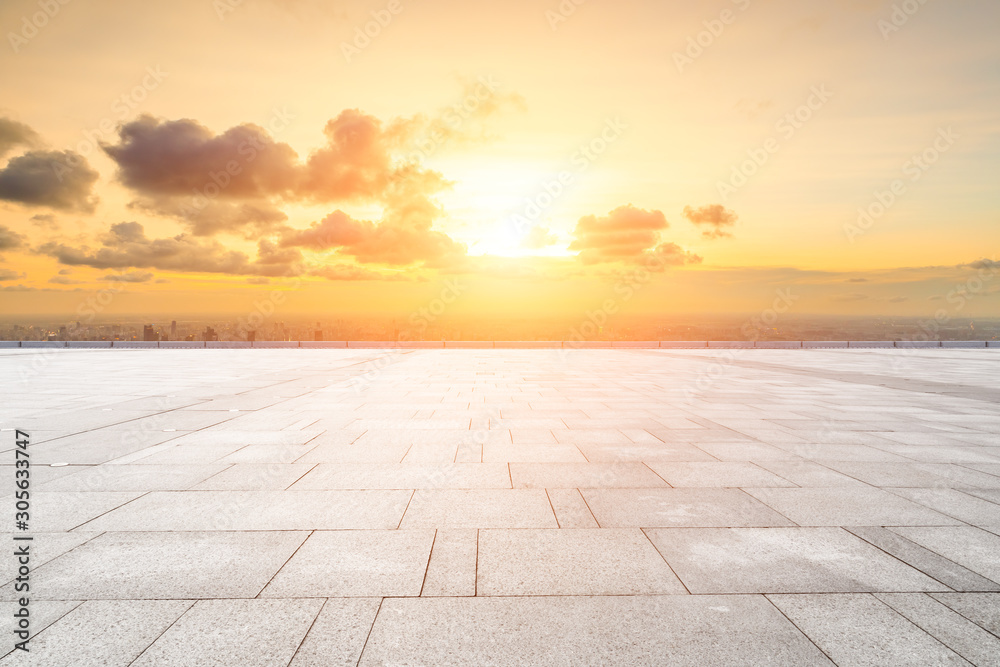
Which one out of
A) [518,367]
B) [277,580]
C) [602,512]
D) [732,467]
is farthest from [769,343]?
[277,580]

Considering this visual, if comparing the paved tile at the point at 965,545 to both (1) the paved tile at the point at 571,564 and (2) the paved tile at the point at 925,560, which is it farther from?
(1) the paved tile at the point at 571,564

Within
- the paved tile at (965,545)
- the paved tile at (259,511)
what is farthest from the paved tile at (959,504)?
the paved tile at (259,511)

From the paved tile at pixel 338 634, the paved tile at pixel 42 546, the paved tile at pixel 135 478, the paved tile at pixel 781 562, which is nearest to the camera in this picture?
the paved tile at pixel 338 634

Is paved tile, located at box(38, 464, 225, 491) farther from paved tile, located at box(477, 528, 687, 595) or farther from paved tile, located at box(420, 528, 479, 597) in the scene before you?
paved tile, located at box(477, 528, 687, 595)

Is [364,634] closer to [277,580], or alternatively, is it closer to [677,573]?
[277,580]

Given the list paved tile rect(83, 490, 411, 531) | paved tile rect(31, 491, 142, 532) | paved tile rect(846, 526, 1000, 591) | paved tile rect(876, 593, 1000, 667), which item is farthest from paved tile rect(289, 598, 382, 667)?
paved tile rect(846, 526, 1000, 591)

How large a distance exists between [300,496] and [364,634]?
10.9 ft

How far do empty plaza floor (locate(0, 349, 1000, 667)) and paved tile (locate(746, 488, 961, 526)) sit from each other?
39mm

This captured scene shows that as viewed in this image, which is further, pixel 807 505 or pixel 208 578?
pixel 807 505

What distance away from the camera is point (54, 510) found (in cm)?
617

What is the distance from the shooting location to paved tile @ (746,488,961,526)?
5864mm

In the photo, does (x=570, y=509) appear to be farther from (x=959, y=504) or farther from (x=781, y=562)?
(x=959, y=504)

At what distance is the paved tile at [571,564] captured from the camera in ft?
14.4

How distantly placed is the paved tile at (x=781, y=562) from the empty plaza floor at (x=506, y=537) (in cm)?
3
